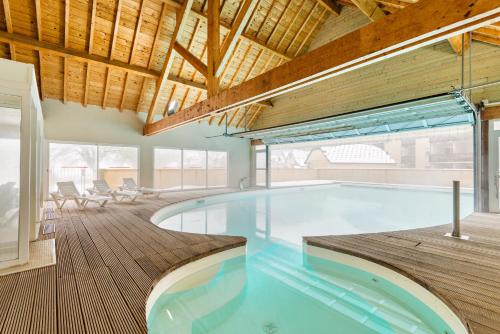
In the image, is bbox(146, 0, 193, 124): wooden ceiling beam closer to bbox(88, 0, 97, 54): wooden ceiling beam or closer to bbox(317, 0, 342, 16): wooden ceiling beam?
bbox(88, 0, 97, 54): wooden ceiling beam

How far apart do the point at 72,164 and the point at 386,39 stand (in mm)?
9374

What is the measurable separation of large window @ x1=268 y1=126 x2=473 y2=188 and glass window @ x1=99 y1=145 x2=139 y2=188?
6.46 metres

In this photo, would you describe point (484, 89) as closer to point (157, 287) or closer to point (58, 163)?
point (157, 287)

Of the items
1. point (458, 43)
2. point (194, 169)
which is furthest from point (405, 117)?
point (194, 169)

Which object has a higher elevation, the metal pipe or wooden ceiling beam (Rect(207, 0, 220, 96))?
wooden ceiling beam (Rect(207, 0, 220, 96))

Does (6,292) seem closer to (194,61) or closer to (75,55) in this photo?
(194,61)

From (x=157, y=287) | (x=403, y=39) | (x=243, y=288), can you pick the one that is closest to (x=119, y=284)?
(x=157, y=287)

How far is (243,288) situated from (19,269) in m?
2.47

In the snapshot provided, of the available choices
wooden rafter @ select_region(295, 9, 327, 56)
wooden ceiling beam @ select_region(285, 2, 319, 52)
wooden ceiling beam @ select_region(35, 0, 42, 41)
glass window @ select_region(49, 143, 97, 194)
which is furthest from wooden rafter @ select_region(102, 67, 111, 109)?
wooden rafter @ select_region(295, 9, 327, 56)

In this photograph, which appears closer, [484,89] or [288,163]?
[484,89]

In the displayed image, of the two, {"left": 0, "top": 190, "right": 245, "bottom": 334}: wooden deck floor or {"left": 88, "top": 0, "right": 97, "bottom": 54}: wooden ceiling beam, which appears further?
{"left": 88, "top": 0, "right": 97, "bottom": 54}: wooden ceiling beam

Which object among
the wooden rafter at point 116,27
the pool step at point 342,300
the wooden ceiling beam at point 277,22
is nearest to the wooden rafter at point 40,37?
the wooden rafter at point 116,27

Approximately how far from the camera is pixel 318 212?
7.69 m

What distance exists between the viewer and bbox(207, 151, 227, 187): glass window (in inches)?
456
